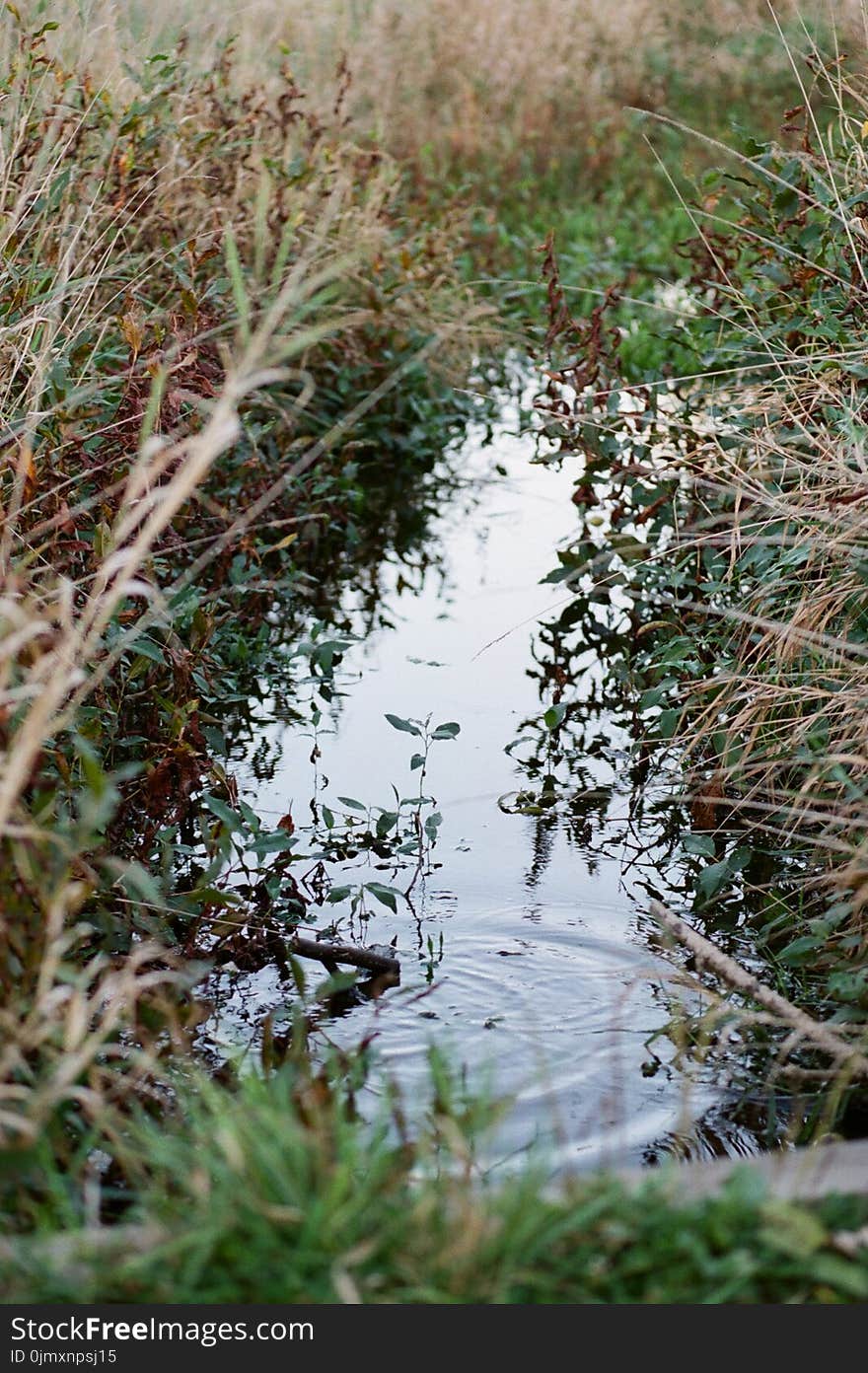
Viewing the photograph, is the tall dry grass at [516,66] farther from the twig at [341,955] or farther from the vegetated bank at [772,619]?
the twig at [341,955]

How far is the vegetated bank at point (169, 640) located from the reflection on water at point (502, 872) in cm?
22

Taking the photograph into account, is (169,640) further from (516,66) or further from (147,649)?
(516,66)

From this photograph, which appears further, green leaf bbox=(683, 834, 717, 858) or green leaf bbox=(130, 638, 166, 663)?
green leaf bbox=(683, 834, 717, 858)

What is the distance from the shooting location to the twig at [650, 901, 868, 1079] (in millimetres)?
2053

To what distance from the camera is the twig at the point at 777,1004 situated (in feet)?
6.73

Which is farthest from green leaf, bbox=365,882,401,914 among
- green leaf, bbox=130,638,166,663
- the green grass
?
the green grass

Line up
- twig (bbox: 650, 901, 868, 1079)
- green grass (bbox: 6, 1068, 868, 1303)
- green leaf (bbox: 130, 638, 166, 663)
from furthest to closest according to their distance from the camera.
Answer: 1. green leaf (bbox: 130, 638, 166, 663)
2. twig (bbox: 650, 901, 868, 1079)
3. green grass (bbox: 6, 1068, 868, 1303)

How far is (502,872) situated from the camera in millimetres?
3402

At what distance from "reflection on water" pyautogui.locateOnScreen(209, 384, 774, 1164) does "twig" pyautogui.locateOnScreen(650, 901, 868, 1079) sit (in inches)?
3.6

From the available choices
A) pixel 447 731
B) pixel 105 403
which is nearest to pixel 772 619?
pixel 447 731

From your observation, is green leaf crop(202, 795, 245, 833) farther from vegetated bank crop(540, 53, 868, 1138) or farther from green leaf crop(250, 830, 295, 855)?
vegetated bank crop(540, 53, 868, 1138)

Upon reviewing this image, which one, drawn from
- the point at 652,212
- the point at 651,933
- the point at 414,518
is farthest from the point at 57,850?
the point at 652,212

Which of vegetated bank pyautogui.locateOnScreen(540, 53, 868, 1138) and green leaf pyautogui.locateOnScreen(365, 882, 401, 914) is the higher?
vegetated bank pyautogui.locateOnScreen(540, 53, 868, 1138)

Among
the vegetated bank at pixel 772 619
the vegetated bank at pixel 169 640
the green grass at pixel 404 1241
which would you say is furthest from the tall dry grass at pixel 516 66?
the green grass at pixel 404 1241
